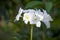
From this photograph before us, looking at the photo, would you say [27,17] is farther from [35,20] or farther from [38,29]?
[38,29]

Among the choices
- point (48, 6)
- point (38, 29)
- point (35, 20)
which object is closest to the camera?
point (35, 20)

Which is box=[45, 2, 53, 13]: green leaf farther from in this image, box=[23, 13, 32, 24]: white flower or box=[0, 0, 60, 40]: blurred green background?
box=[23, 13, 32, 24]: white flower

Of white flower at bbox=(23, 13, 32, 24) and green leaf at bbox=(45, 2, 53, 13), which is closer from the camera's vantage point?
white flower at bbox=(23, 13, 32, 24)

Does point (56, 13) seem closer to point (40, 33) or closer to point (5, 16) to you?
point (40, 33)

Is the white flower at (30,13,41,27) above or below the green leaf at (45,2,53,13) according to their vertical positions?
below

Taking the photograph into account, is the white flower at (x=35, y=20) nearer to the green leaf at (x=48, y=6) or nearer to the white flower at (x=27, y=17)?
the white flower at (x=27, y=17)

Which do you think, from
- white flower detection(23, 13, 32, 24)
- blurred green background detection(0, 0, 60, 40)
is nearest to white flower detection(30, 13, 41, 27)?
white flower detection(23, 13, 32, 24)

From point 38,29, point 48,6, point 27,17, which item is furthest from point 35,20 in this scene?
point 38,29

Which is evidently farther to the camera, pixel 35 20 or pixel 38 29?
pixel 38 29

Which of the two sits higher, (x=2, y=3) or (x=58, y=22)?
(x=2, y=3)

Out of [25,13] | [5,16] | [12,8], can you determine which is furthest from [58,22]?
[5,16]

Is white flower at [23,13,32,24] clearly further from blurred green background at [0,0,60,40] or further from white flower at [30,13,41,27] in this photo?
blurred green background at [0,0,60,40]
